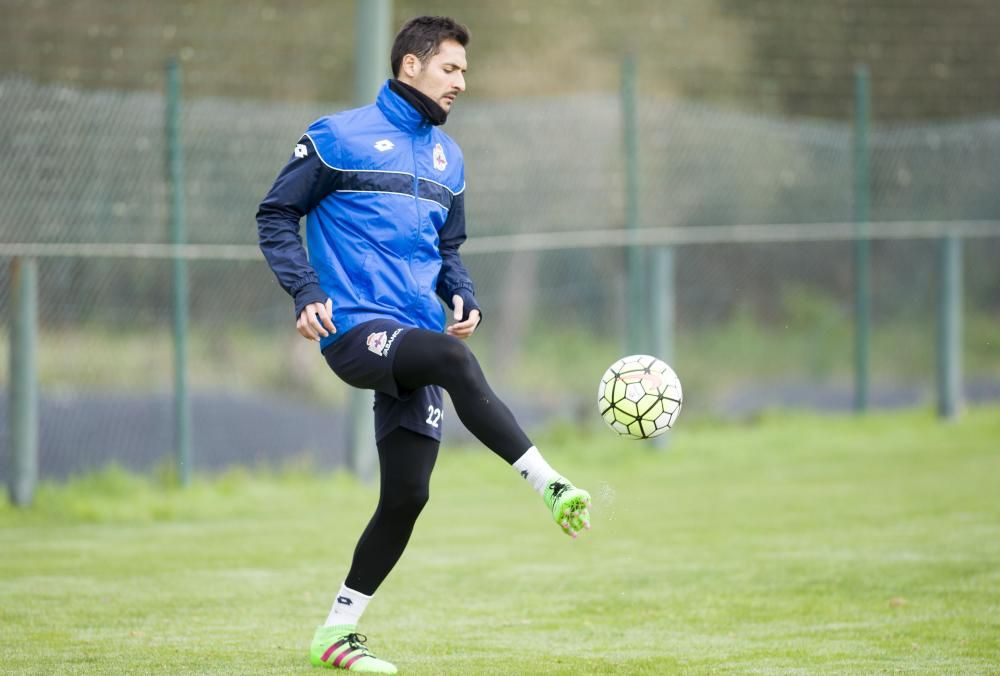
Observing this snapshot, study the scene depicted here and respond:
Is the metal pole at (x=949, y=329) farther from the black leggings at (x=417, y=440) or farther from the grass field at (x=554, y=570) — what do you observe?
the black leggings at (x=417, y=440)

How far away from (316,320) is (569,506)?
3.43 ft

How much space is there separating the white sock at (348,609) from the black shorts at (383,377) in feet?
1.91

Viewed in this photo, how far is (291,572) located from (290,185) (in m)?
2.95

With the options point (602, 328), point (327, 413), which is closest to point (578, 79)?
point (602, 328)

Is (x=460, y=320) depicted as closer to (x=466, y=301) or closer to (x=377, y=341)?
(x=466, y=301)

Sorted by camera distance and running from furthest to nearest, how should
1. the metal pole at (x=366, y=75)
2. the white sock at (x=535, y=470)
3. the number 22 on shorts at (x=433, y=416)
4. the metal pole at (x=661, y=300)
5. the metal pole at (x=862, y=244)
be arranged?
the metal pole at (x=862, y=244)
the metal pole at (x=661, y=300)
the metal pole at (x=366, y=75)
the number 22 on shorts at (x=433, y=416)
the white sock at (x=535, y=470)

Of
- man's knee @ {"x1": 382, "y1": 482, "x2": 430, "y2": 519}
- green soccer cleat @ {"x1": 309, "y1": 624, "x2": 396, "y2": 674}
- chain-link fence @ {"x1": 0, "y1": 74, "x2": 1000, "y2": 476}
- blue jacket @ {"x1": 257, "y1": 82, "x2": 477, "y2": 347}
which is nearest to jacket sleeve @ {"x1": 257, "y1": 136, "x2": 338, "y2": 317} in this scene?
blue jacket @ {"x1": 257, "y1": 82, "x2": 477, "y2": 347}

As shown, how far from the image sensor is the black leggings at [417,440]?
4945mm

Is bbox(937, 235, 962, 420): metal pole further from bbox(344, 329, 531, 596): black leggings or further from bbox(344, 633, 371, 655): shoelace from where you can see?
bbox(344, 633, 371, 655): shoelace

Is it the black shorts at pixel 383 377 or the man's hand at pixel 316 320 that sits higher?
the man's hand at pixel 316 320

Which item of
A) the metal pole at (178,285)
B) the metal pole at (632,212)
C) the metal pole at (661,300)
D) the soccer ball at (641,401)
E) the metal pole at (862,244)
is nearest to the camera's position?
the soccer ball at (641,401)

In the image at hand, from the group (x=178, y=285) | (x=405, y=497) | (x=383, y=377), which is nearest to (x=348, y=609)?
(x=405, y=497)

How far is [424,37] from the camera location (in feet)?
17.8

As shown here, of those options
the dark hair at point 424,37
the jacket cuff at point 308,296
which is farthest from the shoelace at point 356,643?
the dark hair at point 424,37
